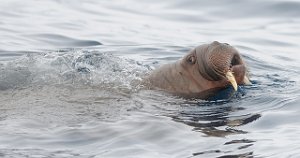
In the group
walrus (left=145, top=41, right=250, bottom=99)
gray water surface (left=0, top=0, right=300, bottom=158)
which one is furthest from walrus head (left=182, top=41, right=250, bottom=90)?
gray water surface (left=0, top=0, right=300, bottom=158)

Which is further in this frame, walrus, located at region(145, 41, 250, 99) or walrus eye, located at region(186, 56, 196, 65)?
walrus eye, located at region(186, 56, 196, 65)

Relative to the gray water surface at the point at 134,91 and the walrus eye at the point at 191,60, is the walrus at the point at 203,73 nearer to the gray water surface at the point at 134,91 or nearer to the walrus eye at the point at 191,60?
the walrus eye at the point at 191,60

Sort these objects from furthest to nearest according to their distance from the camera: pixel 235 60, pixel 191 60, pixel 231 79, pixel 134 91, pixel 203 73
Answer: pixel 134 91 < pixel 191 60 < pixel 203 73 < pixel 235 60 < pixel 231 79

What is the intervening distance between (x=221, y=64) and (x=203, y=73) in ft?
1.42

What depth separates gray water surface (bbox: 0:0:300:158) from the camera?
652 centimetres

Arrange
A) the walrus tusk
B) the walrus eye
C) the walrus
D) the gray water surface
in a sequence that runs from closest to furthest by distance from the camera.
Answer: the gray water surface
the walrus tusk
the walrus
the walrus eye

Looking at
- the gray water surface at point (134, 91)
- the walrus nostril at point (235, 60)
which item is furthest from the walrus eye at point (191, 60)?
the walrus nostril at point (235, 60)

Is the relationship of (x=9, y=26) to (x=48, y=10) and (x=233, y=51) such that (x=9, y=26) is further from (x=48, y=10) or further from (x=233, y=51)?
(x=233, y=51)

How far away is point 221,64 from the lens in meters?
7.79

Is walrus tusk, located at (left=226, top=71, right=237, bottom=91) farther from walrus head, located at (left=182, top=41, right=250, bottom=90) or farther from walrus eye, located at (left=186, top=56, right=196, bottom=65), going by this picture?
walrus eye, located at (left=186, top=56, right=196, bottom=65)

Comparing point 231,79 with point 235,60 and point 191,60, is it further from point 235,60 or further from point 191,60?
point 191,60

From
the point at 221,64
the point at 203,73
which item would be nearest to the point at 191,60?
the point at 203,73

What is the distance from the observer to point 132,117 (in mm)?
7398

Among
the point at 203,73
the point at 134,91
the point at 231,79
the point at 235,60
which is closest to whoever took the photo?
the point at 231,79
